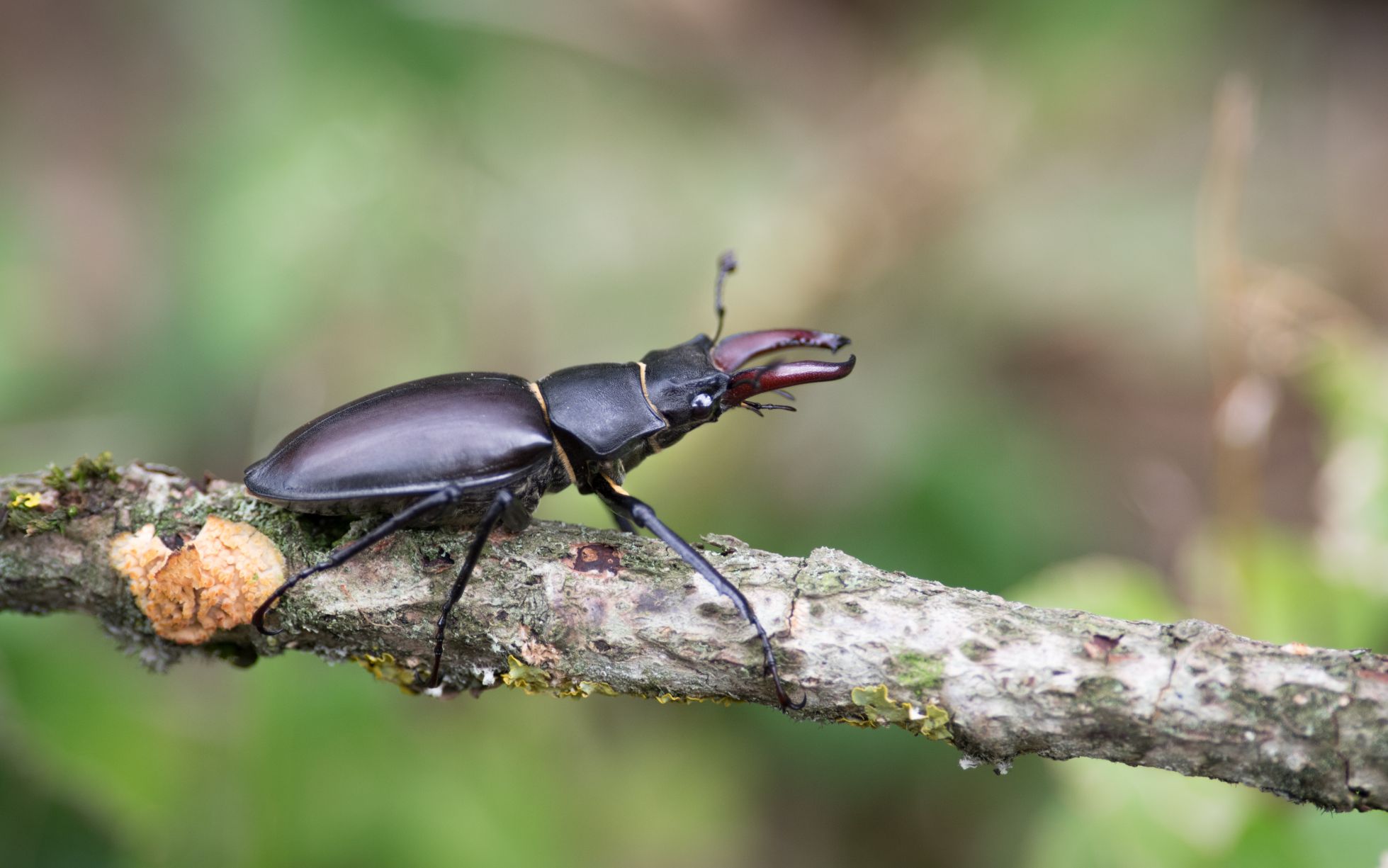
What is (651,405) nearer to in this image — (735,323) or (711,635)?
(711,635)

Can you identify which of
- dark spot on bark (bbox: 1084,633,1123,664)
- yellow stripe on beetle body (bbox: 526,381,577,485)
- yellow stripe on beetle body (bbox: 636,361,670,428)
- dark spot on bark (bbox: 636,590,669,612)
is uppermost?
yellow stripe on beetle body (bbox: 636,361,670,428)

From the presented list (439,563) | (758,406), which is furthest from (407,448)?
(758,406)

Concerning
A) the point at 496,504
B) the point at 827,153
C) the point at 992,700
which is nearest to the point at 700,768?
the point at 496,504

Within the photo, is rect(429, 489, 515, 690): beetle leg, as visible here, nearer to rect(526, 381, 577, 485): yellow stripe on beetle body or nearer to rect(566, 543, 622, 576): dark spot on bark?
rect(566, 543, 622, 576): dark spot on bark

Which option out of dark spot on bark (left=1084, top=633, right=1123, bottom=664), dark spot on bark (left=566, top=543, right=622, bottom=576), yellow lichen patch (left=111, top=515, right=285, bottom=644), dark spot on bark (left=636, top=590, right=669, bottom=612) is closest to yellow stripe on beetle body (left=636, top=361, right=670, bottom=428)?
dark spot on bark (left=566, top=543, right=622, bottom=576)

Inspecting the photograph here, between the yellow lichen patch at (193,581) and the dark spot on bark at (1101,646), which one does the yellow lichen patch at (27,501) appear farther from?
the dark spot on bark at (1101,646)

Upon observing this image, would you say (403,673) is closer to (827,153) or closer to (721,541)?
(721,541)
